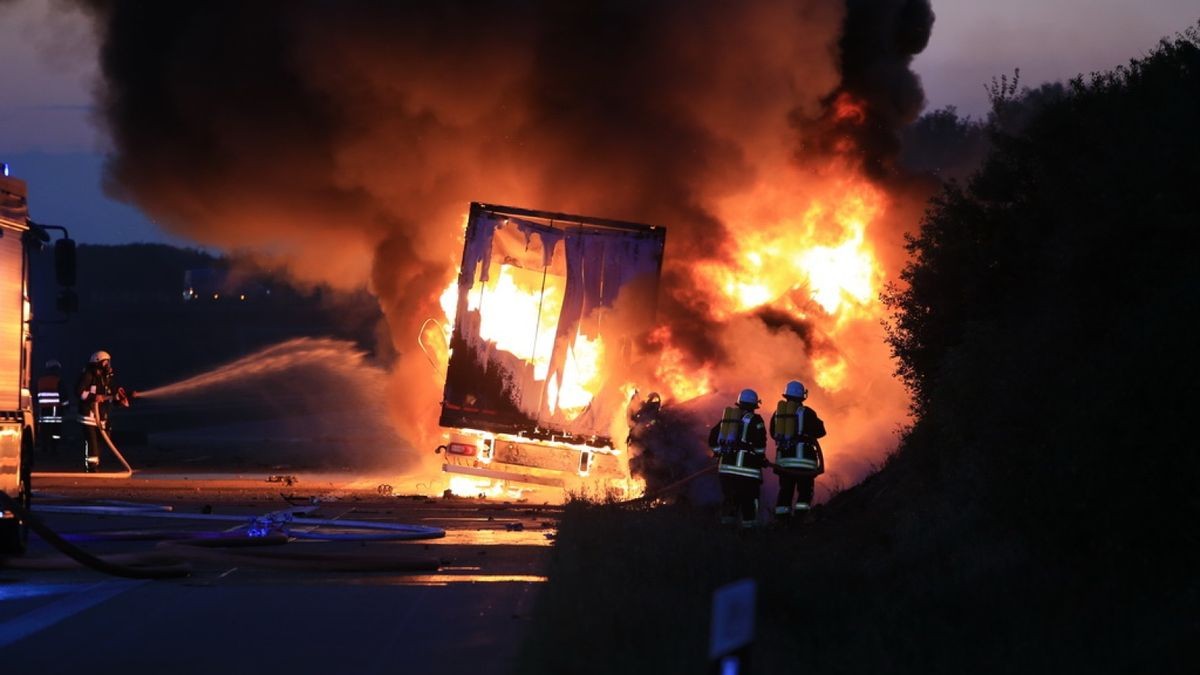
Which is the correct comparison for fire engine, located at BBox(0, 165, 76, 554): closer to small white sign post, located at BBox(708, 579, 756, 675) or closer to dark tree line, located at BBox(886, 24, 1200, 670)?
dark tree line, located at BBox(886, 24, 1200, 670)

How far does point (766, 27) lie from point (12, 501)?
13.6m

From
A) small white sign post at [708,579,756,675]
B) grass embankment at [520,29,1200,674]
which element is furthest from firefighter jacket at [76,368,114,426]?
small white sign post at [708,579,756,675]

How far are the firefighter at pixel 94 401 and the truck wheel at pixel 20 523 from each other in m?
10.1

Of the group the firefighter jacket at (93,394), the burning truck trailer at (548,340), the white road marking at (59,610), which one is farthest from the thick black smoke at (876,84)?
the white road marking at (59,610)

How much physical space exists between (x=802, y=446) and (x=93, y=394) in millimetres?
11966

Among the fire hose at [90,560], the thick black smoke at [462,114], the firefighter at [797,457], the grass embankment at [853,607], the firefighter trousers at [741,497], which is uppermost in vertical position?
the thick black smoke at [462,114]

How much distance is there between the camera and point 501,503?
789 inches

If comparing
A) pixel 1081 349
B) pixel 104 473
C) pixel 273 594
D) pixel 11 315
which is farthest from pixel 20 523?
pixel 104 473

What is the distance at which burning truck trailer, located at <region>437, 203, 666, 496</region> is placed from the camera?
19.1 metres

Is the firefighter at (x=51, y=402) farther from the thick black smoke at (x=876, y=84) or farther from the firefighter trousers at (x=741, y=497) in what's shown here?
the firefighter trousers at (x=741, y=497)

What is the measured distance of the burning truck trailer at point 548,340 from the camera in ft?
62.5

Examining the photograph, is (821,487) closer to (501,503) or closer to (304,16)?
(501,503)

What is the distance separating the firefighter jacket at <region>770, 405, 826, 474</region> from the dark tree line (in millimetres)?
822

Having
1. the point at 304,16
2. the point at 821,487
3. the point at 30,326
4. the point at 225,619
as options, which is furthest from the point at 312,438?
the point at 225,619
